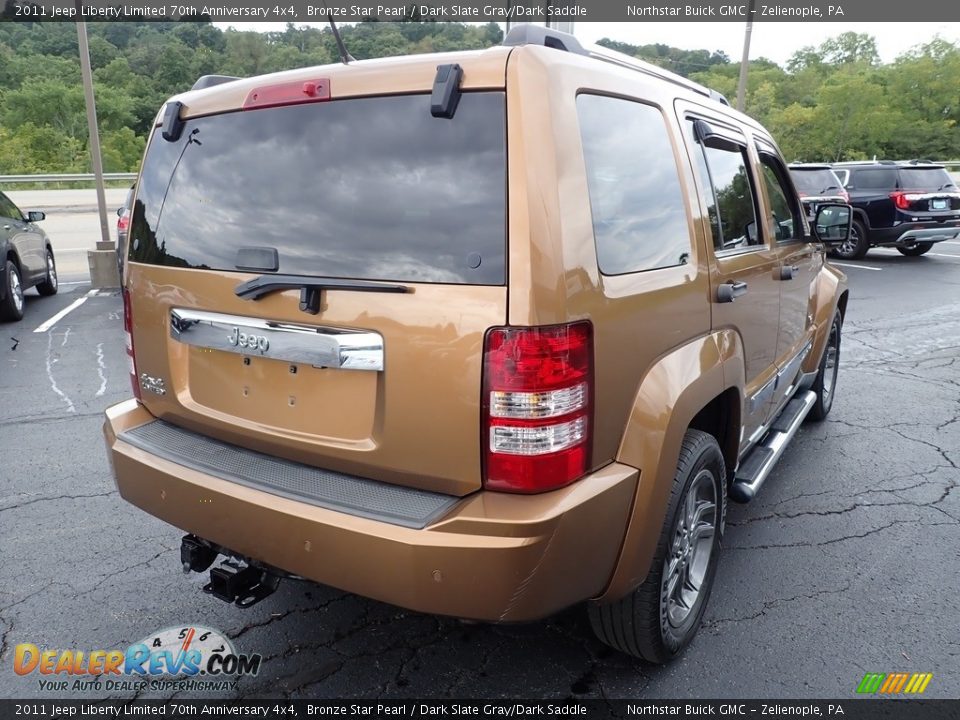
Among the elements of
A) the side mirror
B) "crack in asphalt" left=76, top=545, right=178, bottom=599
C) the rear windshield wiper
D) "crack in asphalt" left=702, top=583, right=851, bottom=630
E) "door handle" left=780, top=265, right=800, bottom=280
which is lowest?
"crack in asphalt" left=76, top=545, right=178, bottom=599

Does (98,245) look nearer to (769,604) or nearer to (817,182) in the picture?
(769,604)

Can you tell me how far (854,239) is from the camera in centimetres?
1483

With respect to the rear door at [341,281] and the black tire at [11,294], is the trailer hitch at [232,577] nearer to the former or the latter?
the rear door at [341,281]

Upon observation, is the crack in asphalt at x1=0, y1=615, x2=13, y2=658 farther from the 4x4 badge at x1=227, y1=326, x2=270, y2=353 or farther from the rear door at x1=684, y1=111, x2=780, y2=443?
the rear door at x1=684, y1=111, x2=780, y2=443

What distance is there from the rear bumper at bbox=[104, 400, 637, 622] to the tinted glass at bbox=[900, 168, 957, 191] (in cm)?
1538

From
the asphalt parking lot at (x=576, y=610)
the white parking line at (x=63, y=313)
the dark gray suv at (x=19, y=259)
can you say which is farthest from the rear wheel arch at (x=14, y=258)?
the asphalt parking lot at (x=576, y=610)

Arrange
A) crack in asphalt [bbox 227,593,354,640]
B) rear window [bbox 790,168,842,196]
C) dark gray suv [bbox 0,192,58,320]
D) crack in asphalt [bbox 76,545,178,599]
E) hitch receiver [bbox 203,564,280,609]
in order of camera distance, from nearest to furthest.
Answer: hitch receiver [bbox 203,564,280,609] < crack in asphalt [bbox 227,593,354,640] < crack in asphalt [bbox 76,545,178,599] < dark gray suv [bbox 0,192,58,320] < rear window [bbox 790,168,842,196]

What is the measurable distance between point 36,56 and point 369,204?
162ft

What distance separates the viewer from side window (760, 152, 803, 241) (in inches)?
138

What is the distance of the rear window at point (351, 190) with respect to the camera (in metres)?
1.83

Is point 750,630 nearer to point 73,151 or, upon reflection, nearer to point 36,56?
point 73,151

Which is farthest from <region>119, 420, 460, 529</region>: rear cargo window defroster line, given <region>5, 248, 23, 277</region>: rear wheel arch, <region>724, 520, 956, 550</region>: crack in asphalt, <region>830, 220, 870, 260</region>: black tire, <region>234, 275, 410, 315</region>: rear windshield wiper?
<region>830, 220, 870, 260</region>: black tire

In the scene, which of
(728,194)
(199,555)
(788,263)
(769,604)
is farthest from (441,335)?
(788,263)

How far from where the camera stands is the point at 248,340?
2148mm
